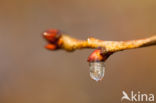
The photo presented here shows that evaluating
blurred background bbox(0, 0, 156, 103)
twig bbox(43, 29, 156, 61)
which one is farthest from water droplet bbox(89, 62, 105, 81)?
blurred background bbox(0, 0, 156, 103)

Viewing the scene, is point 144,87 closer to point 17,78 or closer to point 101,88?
point 101,88

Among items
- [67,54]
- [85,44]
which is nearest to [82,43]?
[85,44]

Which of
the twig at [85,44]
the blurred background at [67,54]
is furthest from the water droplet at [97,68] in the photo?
the blurred background at [67,54]

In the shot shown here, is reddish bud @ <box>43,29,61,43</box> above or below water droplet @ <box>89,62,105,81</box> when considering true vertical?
above

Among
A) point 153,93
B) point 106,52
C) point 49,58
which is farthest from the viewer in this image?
point 49,58

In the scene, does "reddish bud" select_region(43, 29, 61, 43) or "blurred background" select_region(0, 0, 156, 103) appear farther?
"blurred background" select_region(0, 0, 156, 103)

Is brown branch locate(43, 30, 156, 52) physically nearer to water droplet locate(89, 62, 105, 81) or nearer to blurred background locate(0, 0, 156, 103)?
water droplet locate(89, 62, 105, 81)

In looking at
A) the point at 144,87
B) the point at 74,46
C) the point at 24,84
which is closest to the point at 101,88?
the point at 144,87

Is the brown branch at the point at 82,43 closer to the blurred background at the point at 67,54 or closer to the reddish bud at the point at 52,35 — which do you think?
the reddish bud at the point at 52,35
